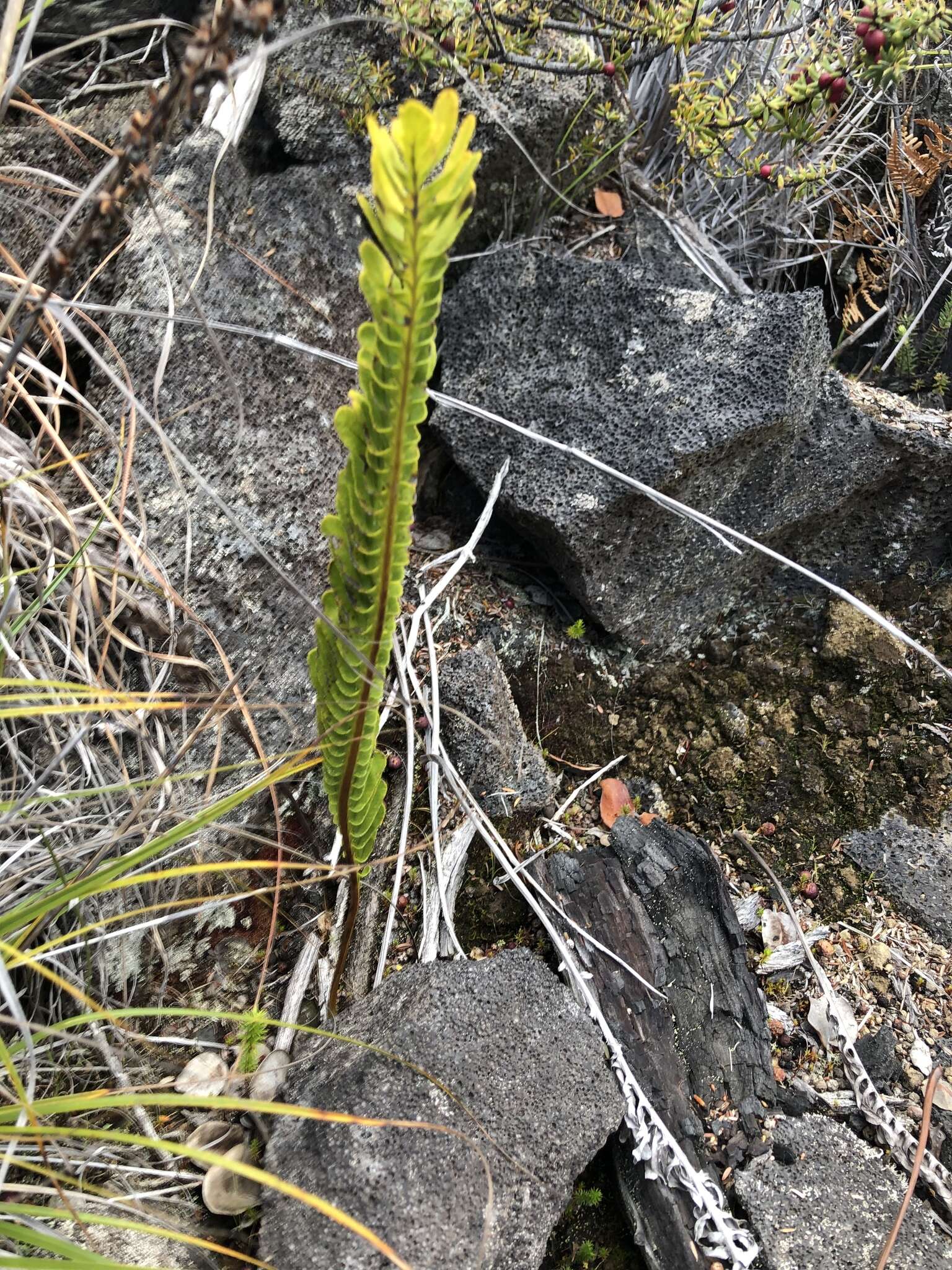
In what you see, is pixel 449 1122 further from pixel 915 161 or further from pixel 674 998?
pixel 915 161

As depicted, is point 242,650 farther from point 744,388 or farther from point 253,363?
point 744,388

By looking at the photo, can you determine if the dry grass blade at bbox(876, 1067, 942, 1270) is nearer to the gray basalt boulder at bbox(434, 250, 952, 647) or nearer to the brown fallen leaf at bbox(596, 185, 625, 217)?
the gray basalt boulder at bbox(434, 250, 952, 647)

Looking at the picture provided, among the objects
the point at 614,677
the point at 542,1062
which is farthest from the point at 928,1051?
the point at 614,677

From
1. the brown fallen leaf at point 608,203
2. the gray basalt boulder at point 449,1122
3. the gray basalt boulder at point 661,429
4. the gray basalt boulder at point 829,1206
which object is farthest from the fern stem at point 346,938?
the brown fallen leaf at point 608,203

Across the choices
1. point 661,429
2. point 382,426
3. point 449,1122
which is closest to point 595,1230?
point 449,1122

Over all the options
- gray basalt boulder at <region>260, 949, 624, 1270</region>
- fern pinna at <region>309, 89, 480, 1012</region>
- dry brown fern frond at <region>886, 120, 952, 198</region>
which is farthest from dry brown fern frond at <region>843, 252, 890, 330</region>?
gray basalt boulder at <region>260, 949, 624, 1270</region>
